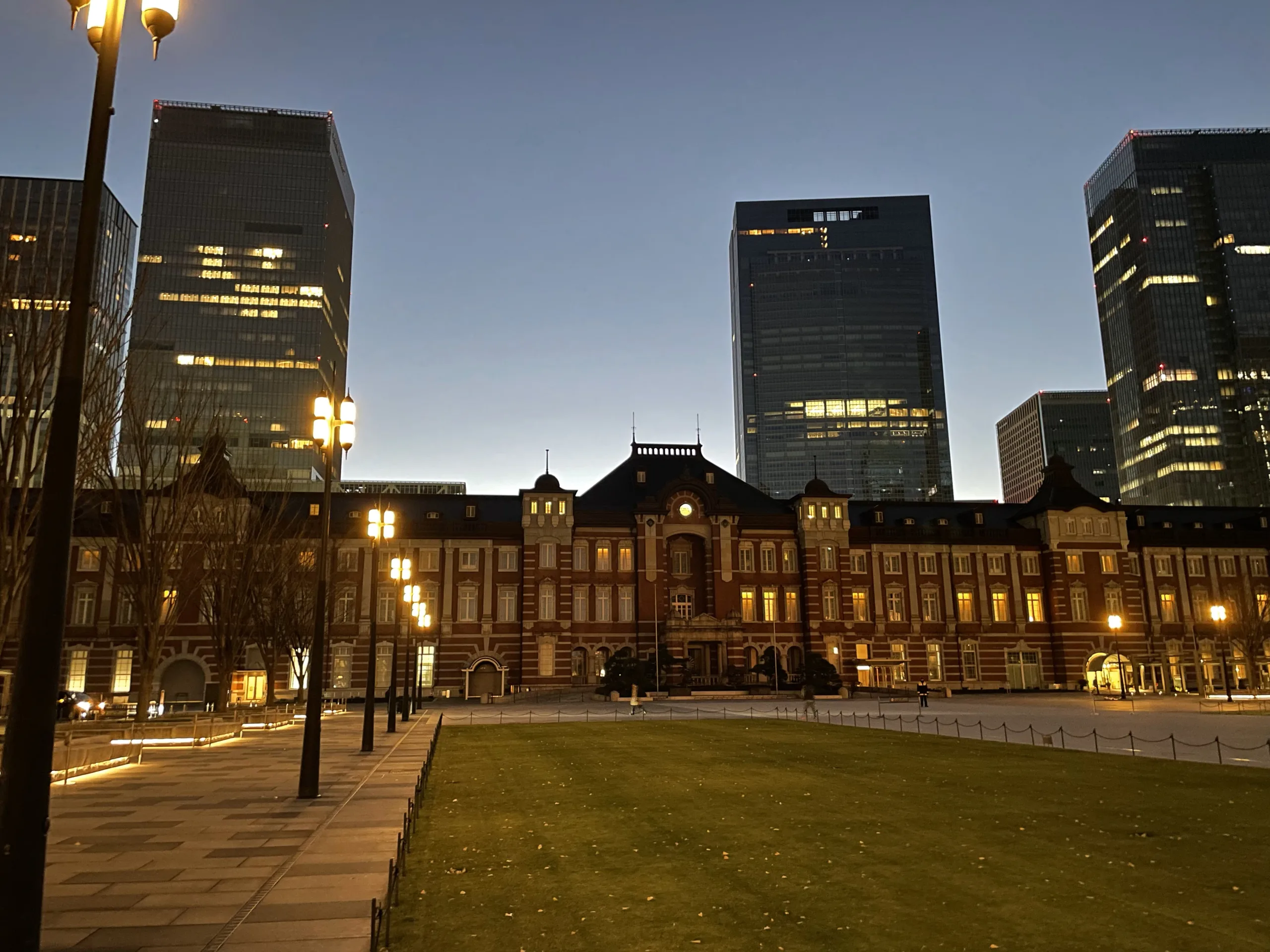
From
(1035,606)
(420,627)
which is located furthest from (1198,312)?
(420,627)

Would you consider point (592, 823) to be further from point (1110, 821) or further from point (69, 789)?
point (69, 789)

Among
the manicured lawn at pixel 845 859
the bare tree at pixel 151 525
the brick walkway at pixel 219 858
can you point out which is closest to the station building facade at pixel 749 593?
the bare tree at pixel 151 525

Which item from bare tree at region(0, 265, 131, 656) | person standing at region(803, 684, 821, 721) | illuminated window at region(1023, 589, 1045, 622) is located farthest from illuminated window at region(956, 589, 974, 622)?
bare tree at region(0, 265, 131, 656)

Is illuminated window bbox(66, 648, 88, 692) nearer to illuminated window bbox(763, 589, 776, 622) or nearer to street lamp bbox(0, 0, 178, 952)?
illuminated window bbox(763, 589, 776, 622)

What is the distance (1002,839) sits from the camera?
1330 cm

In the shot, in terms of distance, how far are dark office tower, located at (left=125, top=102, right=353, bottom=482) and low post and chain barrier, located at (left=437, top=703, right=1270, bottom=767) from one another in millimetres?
112348

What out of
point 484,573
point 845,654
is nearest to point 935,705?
point 845,654

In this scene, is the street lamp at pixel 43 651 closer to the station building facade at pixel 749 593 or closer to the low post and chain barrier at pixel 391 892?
the low post and chain barrier at pixel 391 892

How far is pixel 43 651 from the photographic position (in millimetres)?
6770

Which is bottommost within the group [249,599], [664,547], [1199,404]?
[249,599]

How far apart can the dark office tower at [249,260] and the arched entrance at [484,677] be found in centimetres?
9006

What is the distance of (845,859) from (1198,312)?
182 metres

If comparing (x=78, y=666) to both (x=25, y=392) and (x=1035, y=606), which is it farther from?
(x=1035, y=606)

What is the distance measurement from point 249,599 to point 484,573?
30.8 meters
